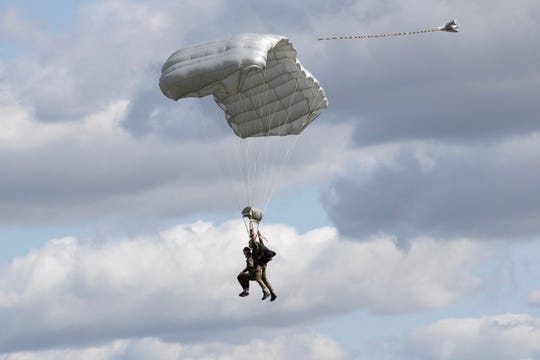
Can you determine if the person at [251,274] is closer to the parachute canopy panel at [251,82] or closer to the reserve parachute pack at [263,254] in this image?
the reserve parachute pack at [263,254]

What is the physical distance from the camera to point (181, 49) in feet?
224

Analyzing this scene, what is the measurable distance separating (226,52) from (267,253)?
8.13 m

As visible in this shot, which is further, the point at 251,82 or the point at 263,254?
the point at 251,82

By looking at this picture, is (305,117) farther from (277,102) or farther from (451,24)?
(451,24)

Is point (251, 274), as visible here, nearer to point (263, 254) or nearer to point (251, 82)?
point (263, 254)

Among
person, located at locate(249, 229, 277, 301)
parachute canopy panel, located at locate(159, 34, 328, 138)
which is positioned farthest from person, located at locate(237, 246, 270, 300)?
parachute canopy panel, located at locate(159, 34, 328, 138)

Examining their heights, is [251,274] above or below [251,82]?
below

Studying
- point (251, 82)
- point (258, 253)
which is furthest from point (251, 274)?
point (251, 82)

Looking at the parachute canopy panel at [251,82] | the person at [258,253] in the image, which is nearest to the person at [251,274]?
the person at [258,253]

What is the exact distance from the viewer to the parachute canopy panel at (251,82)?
66.0 meters

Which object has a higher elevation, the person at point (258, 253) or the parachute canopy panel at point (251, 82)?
the parachute canopy panel at point (251, 82)

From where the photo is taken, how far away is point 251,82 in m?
71.1

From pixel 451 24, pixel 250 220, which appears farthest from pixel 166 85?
pixel 451 24

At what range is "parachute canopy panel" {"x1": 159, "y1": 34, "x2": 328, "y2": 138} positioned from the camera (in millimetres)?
66000
